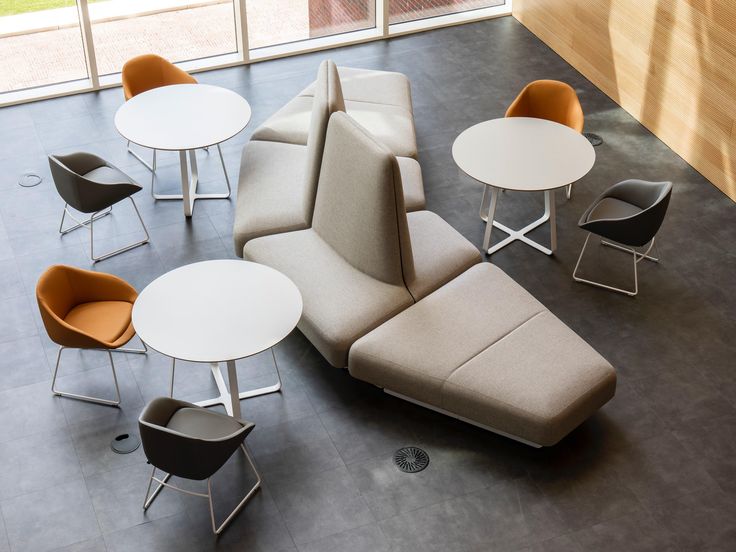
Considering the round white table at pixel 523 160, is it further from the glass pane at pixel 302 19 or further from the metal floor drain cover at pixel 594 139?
the glass pane at pixel 302 19

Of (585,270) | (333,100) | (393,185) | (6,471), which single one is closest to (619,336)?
(585,270)

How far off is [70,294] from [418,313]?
2352 mm

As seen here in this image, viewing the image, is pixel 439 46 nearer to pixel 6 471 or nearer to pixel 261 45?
pixel 261 45

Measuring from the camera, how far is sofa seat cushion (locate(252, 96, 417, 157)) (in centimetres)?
796

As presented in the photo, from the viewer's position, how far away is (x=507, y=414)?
573cm

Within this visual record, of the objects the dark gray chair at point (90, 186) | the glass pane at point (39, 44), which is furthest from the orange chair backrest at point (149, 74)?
the glass pane at point (39, 44)

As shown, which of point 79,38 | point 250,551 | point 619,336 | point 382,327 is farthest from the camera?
point 79,38

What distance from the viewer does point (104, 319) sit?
6.32 meters

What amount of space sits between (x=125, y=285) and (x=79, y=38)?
12.8 ft

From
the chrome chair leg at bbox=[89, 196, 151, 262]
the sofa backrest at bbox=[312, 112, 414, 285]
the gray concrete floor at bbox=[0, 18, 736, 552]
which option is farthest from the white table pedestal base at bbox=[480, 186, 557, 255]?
the chrome chair leg at bbox=[89, 196, 151, 262]

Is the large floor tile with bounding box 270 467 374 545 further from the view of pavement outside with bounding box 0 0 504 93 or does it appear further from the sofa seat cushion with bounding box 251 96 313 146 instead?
the view of pavement outside with bounding box 0 0 504 93

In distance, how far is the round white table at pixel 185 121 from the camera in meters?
7.53

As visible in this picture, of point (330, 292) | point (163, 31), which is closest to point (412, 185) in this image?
point (330, 292)

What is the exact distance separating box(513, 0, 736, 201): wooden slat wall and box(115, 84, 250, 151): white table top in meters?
3.77
